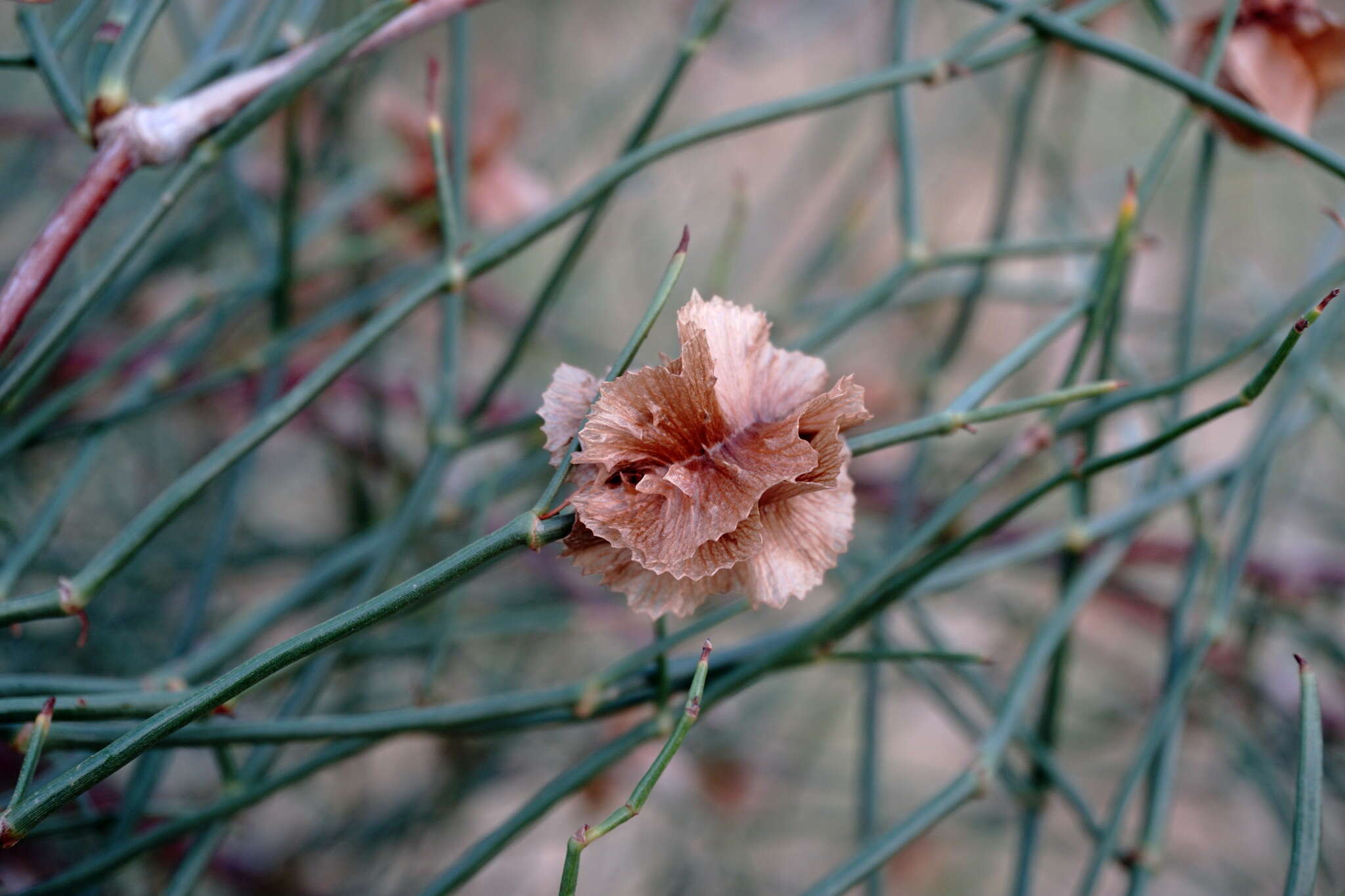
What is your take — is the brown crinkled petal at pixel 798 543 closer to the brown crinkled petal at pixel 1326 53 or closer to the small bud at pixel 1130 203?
the small bud at pixel 1130 203

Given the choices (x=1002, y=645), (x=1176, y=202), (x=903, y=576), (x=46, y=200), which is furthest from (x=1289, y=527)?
(x=46, y=200)

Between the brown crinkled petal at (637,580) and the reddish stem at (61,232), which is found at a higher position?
the reddish stem at (61,232)

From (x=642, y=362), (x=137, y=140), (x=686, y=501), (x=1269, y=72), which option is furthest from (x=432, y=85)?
(x=642, y=362)

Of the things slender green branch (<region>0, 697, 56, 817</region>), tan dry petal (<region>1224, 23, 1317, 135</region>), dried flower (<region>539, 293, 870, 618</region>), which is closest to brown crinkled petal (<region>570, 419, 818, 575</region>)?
dried flower (<region>539, 293, 870, 618</region>)

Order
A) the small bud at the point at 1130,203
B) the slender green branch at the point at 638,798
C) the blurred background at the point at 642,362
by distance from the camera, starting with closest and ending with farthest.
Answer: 1. the slender green branch at the point at 638,798
2. the small bud at the point at 1130,203
3. the blurred background at the point at 642,362

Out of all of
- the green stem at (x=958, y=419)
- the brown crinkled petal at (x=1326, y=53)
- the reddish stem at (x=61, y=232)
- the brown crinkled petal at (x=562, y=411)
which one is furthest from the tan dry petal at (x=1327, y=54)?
the reddish stem at (x=61, y=232)

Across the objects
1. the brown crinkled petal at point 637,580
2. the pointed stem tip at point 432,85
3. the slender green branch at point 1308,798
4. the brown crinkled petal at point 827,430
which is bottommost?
the slender green branch at point 1308,798

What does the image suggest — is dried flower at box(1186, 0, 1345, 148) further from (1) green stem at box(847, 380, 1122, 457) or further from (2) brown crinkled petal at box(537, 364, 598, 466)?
(2) brown crinkled petal at box(537, 364, 598, 466)
